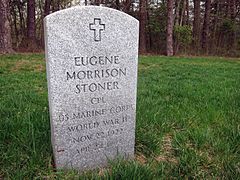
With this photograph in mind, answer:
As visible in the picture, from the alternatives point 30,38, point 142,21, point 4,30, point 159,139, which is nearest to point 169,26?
point 142,21

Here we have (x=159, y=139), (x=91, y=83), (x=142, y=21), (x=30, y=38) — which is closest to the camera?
(x=91, y=83)

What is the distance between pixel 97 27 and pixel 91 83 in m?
0.52

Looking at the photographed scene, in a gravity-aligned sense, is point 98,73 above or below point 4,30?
below

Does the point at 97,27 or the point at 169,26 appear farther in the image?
the point at 169,26

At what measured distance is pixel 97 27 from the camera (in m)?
2.45

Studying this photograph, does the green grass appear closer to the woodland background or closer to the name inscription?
the name inscription

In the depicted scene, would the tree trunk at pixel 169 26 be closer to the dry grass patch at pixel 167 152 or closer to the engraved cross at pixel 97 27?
the dry grass patch at pixel 167 152

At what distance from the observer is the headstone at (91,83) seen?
234 cm

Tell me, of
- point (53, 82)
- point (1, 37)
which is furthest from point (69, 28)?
point (1, 37)

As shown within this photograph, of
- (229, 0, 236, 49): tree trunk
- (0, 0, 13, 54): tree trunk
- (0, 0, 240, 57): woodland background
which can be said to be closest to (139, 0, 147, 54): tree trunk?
(0, 0, 240, 57): woodland background

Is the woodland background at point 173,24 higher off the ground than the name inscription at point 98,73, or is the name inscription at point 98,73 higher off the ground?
the woodland background at point 173,24

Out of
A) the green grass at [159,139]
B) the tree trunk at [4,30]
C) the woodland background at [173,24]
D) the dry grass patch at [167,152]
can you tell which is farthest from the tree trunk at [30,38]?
the dry grass patch at [167,152]

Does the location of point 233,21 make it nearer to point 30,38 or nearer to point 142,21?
point 142,21

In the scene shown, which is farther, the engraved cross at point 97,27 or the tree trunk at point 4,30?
the tree trunk at point 4,30
